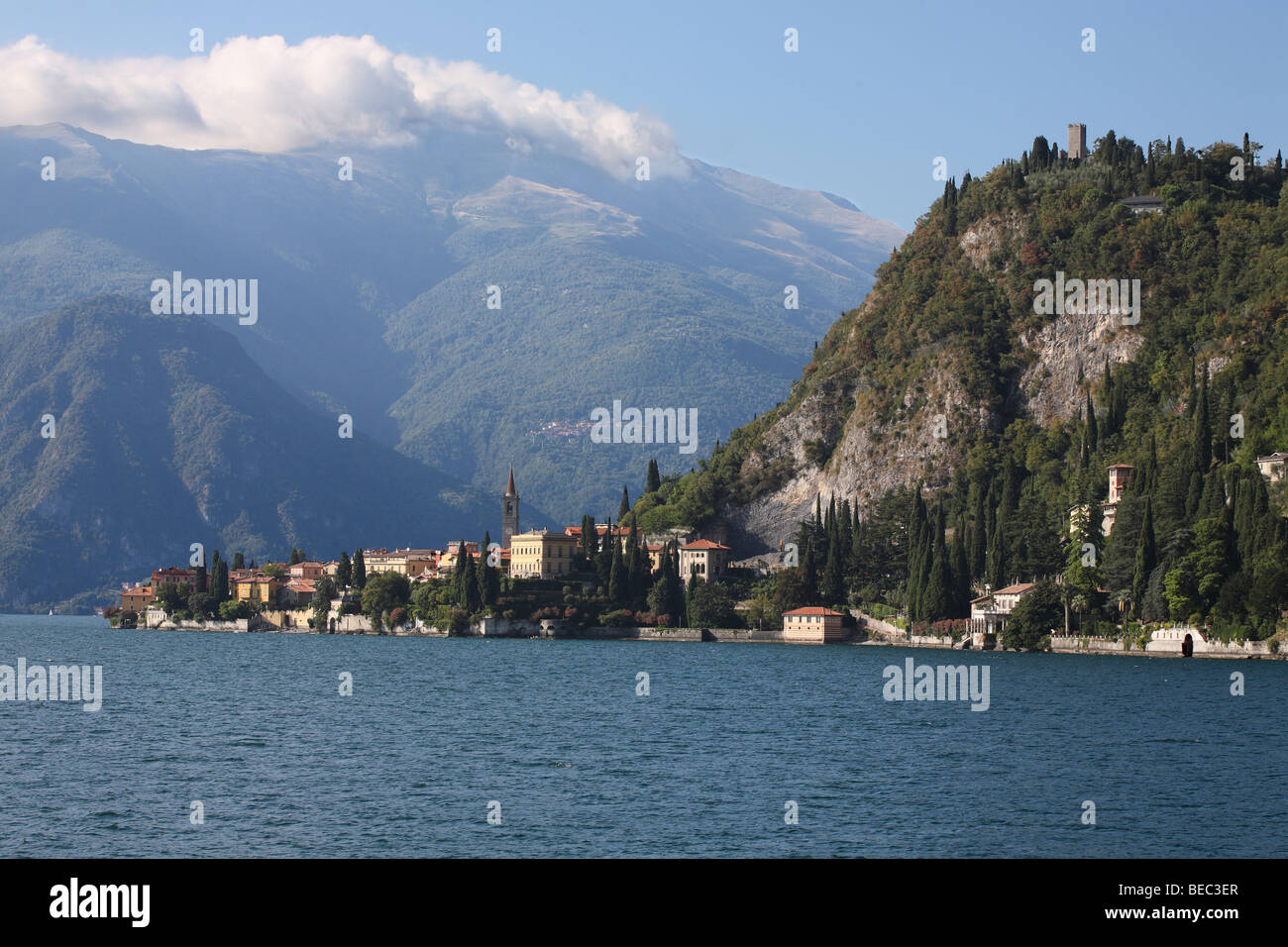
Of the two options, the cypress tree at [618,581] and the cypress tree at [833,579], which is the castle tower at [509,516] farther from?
the cypress tree at [833,579]

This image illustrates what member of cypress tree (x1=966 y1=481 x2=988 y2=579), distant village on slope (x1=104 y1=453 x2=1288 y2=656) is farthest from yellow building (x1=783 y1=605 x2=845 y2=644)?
cypress tree (x1=966 y1=481 x2=988 y2=579)

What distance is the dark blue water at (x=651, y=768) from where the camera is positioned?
3216 cm

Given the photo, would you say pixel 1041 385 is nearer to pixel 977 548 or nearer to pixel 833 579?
pixel 833 579

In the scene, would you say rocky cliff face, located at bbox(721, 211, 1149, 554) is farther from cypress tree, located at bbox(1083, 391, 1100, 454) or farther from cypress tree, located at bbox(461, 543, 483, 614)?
cypress tree, located at bbox(461, 543, 483, 614)

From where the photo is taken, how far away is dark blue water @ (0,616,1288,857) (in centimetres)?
3216

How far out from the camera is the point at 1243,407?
379 feet

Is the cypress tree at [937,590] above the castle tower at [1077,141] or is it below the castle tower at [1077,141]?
below

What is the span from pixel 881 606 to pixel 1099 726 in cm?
6964

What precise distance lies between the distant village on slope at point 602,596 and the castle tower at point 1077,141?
164 ft

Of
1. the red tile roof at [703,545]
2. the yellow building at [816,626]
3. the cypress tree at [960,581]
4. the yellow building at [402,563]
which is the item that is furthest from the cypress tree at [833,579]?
the yellow building at [402,563]

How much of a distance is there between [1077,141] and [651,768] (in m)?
144

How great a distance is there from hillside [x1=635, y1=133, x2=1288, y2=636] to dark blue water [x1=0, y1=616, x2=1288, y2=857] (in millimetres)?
29894

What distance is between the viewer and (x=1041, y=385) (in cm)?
14912
